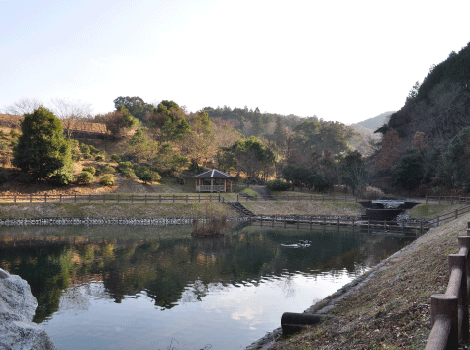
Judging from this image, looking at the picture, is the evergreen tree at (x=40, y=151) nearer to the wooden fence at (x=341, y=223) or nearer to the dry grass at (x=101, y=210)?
the dry grass at (x=101, y=210)

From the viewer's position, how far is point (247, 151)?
48375 mm

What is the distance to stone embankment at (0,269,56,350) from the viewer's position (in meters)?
4.86

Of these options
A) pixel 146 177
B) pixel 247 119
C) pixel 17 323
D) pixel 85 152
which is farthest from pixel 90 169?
pixel 247 119

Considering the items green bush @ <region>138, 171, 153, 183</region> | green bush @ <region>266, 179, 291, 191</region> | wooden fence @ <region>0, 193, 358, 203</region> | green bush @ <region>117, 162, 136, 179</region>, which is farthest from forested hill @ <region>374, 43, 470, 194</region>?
green bush @ <region>117, 162, 136, 179</region>

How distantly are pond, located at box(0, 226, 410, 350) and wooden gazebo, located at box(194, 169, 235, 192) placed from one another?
55.7ft

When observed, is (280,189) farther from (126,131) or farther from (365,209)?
(126,131)

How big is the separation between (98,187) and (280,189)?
68.0 feet

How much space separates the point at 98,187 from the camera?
37.8 m

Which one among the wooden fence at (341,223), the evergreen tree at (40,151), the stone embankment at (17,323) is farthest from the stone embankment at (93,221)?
the stone embankment at (17,323)

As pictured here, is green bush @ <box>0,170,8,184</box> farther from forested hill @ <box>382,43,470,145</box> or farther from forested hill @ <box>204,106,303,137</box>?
forested hill @ <box>204,106,303,137</box>

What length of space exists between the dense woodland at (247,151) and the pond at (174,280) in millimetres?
13915

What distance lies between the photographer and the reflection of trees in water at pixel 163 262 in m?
11.4

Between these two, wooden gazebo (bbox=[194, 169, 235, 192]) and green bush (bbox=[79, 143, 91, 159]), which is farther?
green bush (bbox=[79, 143, 91, 159])

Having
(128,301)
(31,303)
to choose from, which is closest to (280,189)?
(128,301)
